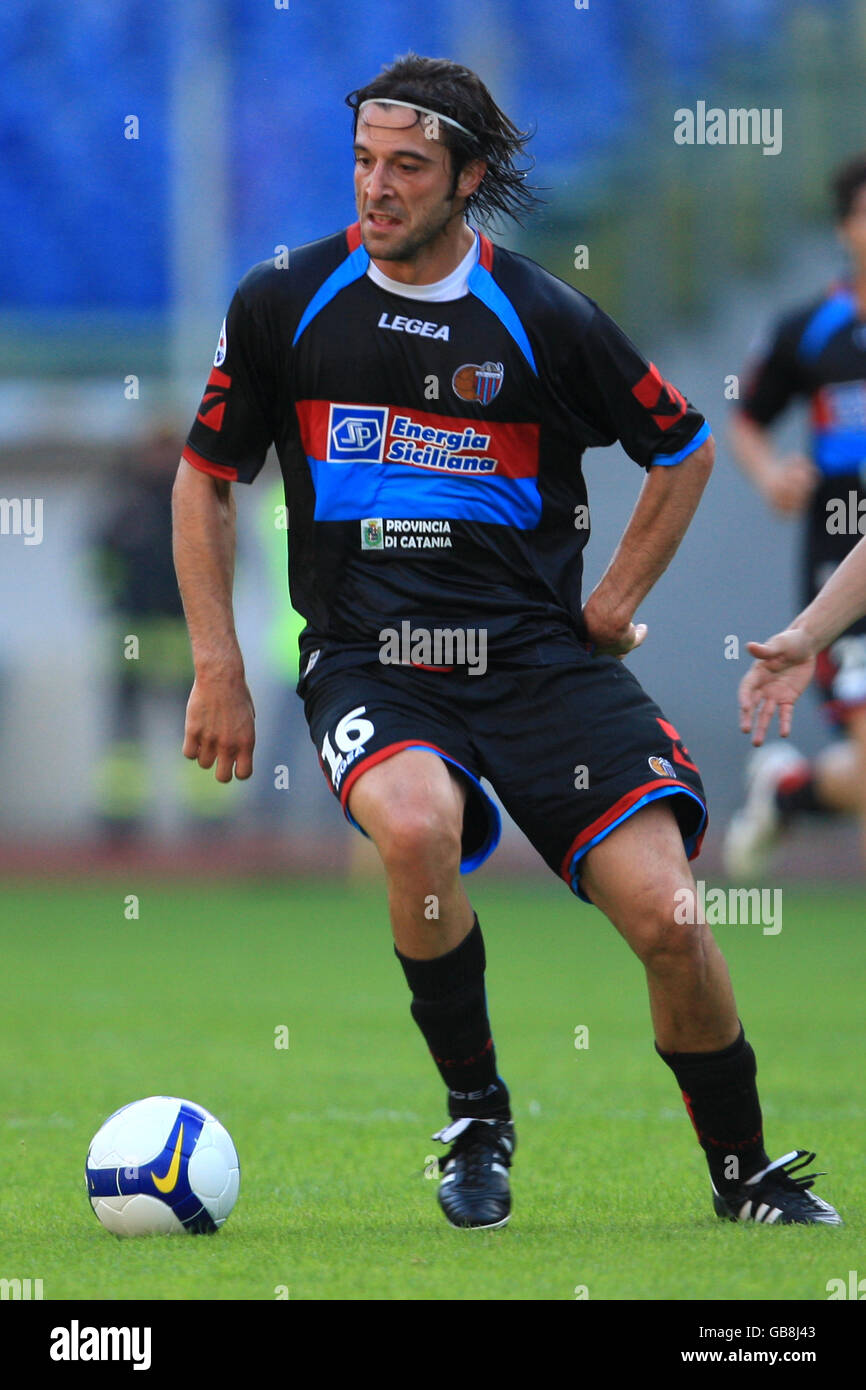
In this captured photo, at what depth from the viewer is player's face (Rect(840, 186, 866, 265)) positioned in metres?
7.16

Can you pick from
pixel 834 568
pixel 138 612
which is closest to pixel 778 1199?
pixel 834 568

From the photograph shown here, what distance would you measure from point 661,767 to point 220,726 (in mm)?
929

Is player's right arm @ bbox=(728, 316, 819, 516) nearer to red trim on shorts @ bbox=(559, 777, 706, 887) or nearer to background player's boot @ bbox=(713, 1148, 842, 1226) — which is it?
red trim on shorts @ bbox=(559, 777, 706, 887)

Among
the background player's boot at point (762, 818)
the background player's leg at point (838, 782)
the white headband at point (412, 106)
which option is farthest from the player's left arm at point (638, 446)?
the background player's boot at point (762, 818)

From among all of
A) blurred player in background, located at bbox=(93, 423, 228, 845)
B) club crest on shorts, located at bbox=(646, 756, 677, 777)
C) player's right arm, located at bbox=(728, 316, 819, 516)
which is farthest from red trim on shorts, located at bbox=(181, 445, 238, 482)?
blurred player in background, located at bbox=(93, 423, 228, 845)

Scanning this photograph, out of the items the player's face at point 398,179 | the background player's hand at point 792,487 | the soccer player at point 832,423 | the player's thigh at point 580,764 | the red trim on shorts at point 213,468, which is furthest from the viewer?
the soccer player at point 832,423

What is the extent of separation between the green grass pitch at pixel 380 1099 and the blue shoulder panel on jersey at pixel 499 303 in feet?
5.81

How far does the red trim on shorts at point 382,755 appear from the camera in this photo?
413 centimetres

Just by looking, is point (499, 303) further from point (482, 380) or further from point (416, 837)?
Result: point (416, 837)

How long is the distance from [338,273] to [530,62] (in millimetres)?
14116

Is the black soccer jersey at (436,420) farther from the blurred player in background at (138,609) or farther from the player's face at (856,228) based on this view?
the blurred player in background at (138,609)

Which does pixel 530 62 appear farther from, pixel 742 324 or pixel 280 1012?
pixel 280 1012

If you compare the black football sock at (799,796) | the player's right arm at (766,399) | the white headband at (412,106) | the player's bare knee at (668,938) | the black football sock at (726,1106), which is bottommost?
the black football sock at (726,1106)

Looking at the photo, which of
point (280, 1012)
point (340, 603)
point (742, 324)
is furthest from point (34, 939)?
point (742, 324)
